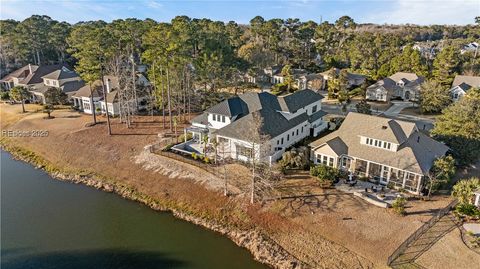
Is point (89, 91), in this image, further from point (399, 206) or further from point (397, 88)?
point (397, 88)

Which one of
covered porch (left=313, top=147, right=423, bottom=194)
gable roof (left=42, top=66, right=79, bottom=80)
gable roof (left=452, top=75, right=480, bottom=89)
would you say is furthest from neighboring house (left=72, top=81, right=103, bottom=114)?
gable roof (left=452, top=75, right=480, bottom=89)

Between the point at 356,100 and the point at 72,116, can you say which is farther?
the point at 356,100

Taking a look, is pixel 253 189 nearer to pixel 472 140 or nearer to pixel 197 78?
pixel 472 140

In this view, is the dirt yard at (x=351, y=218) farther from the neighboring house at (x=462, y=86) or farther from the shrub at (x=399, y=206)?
the neighboring house at (x=462, y=86)

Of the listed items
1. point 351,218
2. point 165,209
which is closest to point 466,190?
point 351,218

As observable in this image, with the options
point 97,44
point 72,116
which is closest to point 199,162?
point 97,44

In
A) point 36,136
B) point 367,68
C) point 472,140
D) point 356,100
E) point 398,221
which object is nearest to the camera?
point 398,221
